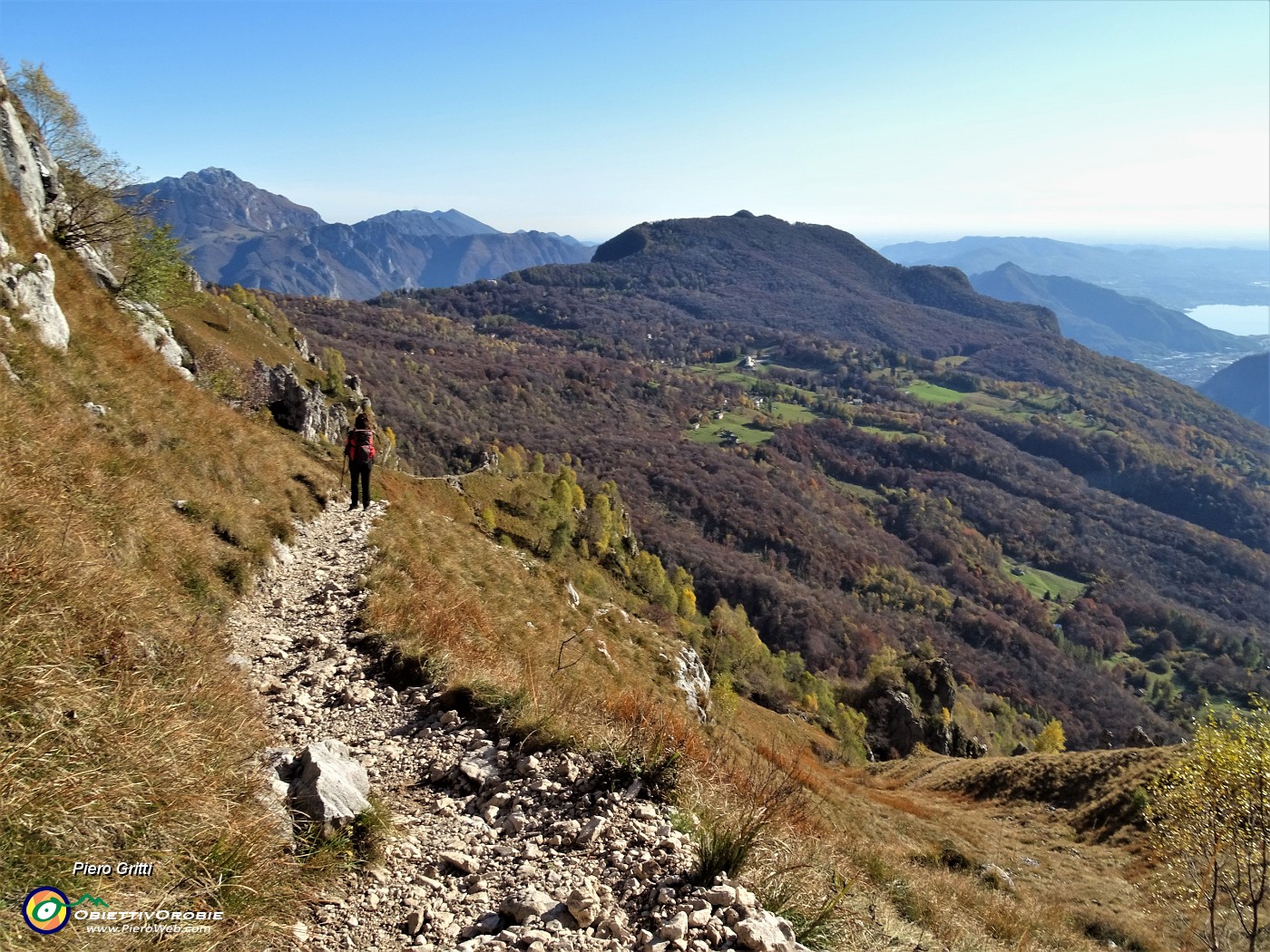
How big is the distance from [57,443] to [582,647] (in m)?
15.7

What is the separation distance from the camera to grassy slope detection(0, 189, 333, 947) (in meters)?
3.65

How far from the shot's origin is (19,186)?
19062mm

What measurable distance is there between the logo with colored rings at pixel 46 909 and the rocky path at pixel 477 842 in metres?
1.46

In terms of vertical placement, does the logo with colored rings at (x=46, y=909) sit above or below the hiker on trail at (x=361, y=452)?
below

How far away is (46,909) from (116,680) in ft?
8.28

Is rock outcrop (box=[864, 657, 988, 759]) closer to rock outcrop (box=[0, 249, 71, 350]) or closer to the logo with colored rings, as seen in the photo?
rock outcrop (box=[0, 249, 71, 350])

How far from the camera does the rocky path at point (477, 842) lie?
4.65 m

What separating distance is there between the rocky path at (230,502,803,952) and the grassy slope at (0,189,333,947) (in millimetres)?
671

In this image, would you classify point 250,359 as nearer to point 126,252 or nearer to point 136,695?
point 126,252

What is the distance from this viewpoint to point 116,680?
5.28 metres

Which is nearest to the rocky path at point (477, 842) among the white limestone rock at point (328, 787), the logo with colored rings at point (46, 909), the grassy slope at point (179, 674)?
the white limestone rock at point (328, 787)

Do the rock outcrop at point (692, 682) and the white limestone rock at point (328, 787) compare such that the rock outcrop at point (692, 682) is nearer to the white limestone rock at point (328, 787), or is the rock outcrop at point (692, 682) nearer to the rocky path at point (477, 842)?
the rocky path at point (477, 842)

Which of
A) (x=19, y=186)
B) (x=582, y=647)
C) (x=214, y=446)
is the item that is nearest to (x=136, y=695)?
(x=214, y=446)

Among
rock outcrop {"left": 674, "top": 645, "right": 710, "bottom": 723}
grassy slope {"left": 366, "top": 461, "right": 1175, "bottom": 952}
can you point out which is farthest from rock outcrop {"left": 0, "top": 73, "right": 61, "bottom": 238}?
rock outcrop {"left": 674, "top": 645, "right": 710, "bottom": 723}
